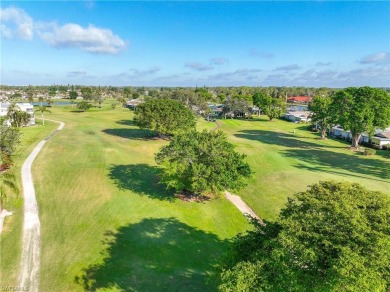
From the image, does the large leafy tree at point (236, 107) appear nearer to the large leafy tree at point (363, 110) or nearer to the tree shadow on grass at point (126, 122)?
the tree shadow on grass at point (126, 122)

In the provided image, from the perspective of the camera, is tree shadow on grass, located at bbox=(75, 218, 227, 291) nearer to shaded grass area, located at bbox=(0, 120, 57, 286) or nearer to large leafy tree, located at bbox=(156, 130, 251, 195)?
shaded grass area, located at bbox=(0, 120, 57, 286)

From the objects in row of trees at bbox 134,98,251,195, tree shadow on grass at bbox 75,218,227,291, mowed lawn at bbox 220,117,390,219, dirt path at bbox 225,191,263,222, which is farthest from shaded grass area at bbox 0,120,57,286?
mowed lawn at bbox 220,117,390,219

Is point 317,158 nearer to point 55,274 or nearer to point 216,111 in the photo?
point 55,274

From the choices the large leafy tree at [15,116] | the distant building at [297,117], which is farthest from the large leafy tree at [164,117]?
the distant building at [297,117]

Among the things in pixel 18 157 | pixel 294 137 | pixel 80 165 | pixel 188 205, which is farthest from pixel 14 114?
pixel 294 137

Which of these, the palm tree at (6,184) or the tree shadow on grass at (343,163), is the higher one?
the palm tree at (6,184)

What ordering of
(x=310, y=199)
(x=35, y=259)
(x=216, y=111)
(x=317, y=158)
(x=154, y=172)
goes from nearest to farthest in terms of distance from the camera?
(x=310, y=199), (x=35, y=259), (x=154, y=172), (x=317, y=158), (x=216, y=111)
